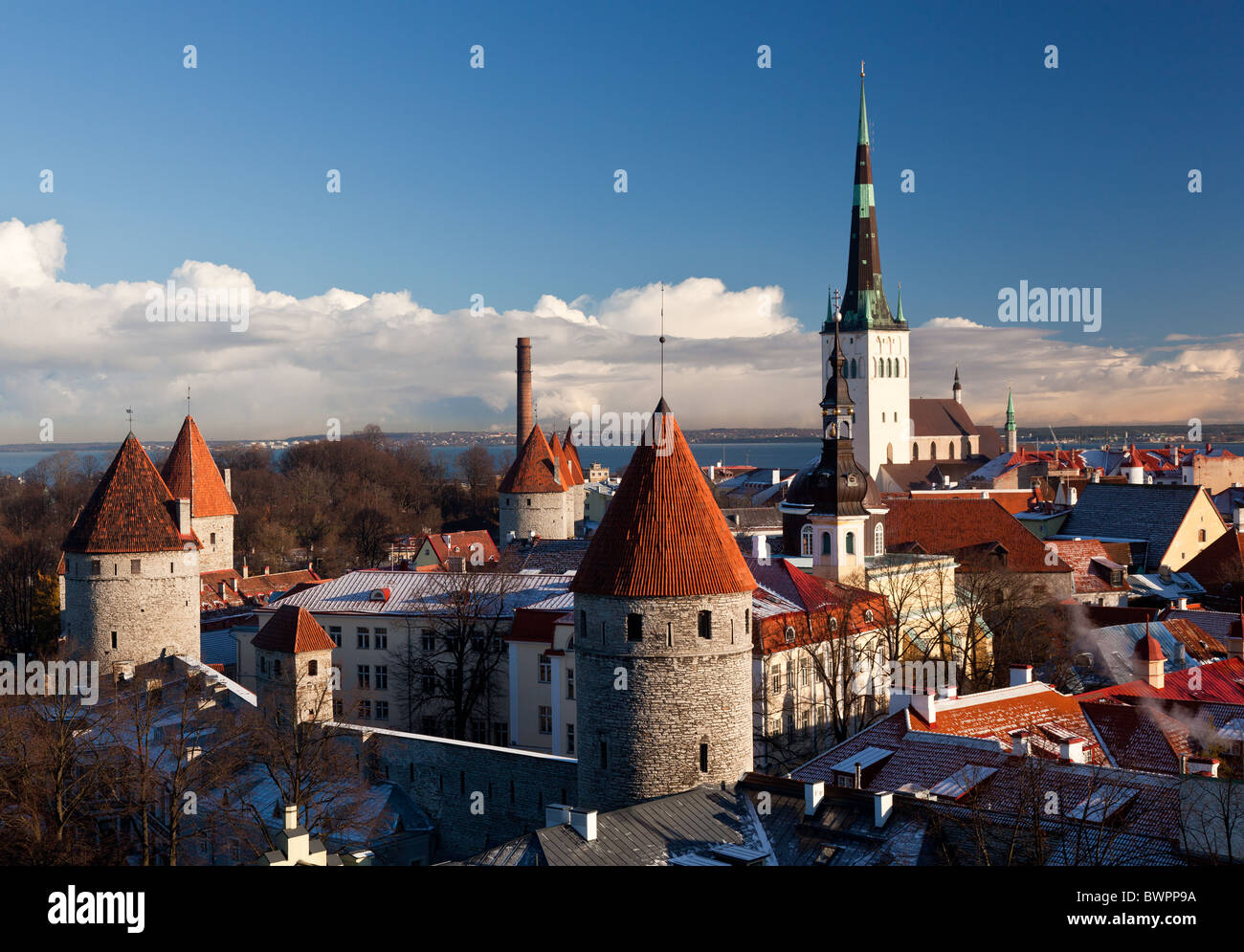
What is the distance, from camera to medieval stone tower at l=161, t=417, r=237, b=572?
52.3 metres

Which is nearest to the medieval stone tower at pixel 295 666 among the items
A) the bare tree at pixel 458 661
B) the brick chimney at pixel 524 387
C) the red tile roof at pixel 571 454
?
the bare tree at pixel 458 661

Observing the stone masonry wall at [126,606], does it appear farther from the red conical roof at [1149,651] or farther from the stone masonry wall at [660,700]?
the red conical roof at [1149,651]

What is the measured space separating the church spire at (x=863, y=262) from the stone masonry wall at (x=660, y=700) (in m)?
70.5

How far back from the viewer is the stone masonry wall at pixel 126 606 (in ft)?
115

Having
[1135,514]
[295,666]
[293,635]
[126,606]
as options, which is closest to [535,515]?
[1135,514]

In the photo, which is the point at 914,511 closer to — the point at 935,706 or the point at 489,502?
the point at 935,706

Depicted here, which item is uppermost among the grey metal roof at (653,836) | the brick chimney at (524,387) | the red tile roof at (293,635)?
the brick chimney at (524,387)

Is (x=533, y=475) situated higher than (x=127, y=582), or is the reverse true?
(x=533, y=475)

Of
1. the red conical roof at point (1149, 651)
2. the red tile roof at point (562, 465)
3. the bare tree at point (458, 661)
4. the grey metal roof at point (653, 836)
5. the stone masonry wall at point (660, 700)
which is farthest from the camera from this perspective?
the red tile roof at point (562, 465)

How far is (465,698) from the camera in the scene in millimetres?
31969

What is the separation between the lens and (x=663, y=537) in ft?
66.1

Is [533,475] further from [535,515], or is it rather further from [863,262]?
[863,262]

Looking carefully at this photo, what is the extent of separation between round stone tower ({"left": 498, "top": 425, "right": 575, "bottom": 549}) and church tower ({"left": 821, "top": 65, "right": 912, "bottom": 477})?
34.1 m

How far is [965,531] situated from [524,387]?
3673 cm
